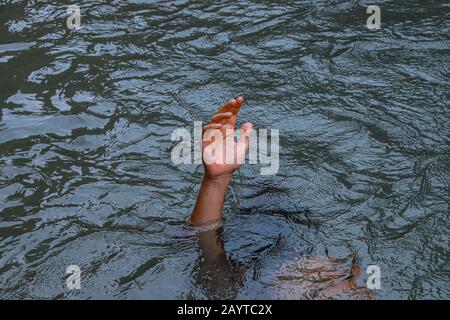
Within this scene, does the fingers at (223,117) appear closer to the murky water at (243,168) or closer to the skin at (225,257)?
the skin at (225,257)

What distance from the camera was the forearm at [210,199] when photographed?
486 cm

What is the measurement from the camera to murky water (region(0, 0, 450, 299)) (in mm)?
4750

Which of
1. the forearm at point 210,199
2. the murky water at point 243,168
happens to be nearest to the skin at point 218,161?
the forearm at point 210,199

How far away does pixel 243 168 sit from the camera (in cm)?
591

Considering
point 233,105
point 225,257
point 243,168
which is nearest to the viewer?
point 225,257

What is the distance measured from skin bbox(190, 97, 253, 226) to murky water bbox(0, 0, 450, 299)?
0.70ft

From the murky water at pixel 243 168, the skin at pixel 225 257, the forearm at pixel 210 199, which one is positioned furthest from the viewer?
the forearm at pixel 210 199

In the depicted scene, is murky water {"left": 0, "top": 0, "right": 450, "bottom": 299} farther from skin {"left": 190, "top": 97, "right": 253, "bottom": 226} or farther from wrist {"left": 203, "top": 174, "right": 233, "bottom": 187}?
wrist {"left": 203, "top": 174, "right": 233, "bottom": 187}

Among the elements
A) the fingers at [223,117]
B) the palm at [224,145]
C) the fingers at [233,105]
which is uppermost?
the fingers at [233,105]

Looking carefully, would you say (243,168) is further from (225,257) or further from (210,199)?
(225,257)

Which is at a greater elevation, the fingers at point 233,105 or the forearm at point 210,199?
the fingers at point 233,105

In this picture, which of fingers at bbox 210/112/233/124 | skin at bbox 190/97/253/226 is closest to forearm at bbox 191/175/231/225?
skin at bbox 190/97/253/226

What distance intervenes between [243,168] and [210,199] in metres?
1.07

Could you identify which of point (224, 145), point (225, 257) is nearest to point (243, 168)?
point (224, 145)
